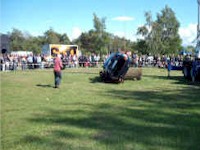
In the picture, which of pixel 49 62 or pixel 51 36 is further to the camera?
pixel 51 36

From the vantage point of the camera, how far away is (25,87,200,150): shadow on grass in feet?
25.5

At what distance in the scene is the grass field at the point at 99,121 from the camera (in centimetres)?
764

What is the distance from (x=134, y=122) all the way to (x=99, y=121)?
2.85 ft

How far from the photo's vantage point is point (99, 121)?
9.80 meters

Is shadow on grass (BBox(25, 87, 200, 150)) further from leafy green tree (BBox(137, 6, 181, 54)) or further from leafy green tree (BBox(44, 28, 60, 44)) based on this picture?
leafy green tree (BBox(44, 28, 60, 44))

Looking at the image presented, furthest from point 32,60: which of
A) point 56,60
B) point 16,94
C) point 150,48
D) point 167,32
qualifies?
point 167,32

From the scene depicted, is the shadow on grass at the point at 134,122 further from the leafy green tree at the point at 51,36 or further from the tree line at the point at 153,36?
the leafy green tree at the point at 51,36

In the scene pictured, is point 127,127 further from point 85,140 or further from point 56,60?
point 56,60

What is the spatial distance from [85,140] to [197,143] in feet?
7.16

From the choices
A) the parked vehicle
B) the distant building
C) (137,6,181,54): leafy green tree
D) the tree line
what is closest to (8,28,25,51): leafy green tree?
the tree line

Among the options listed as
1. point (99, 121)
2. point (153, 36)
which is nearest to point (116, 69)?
point (99, 121)

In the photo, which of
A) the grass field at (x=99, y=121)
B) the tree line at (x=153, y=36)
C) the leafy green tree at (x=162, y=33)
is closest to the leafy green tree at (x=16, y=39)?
the tree line at (x=153, y=36)

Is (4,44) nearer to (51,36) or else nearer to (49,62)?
(49,62)

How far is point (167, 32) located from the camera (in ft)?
238
